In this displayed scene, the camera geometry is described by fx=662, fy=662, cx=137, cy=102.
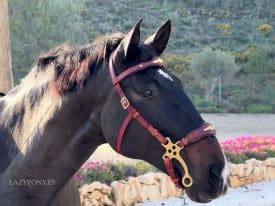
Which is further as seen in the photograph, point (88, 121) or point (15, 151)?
point (15, 151)

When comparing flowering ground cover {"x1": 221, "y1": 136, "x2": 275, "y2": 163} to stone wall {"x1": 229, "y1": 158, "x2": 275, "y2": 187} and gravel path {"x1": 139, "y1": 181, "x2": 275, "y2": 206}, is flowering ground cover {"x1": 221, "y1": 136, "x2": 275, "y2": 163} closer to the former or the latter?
stone wall {"x1": 229, "y1": 158, "x2": 275, "y2": 187}

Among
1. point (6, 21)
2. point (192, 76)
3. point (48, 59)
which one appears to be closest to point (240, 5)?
point (192, 76)

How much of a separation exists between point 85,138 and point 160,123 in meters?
0.34

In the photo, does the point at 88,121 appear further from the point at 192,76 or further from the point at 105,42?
the point at 192,76

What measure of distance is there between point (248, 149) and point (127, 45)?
9.56m

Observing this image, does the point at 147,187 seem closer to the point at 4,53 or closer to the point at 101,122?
the point at 4,53

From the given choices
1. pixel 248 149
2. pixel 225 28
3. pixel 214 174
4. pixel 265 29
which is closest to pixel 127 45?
pixel 214 174

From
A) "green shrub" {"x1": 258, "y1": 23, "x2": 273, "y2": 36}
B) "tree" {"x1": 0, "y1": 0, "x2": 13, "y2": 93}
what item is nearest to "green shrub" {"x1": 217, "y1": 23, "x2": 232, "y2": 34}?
"green shrub" {"x1": 258, "y1": 23, "x2": 273, "y2": 36}

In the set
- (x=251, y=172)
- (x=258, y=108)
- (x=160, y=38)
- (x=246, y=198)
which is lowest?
(x=258, y=108)

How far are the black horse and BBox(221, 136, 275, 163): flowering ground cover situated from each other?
330 inches

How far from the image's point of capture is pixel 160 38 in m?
2.61

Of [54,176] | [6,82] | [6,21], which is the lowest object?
[6,82]

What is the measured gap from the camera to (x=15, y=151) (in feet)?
9.12

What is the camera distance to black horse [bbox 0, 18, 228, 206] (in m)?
2.43
